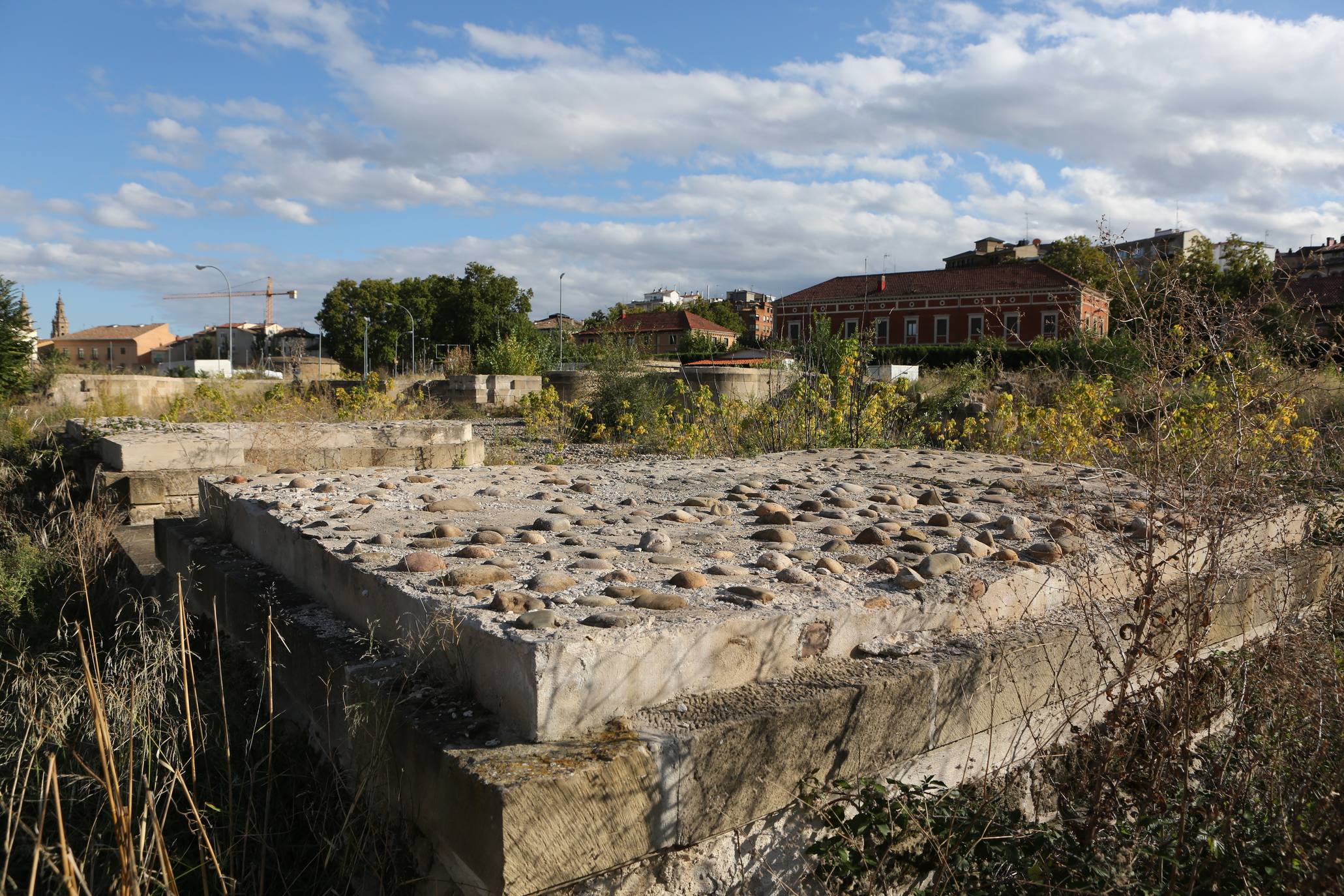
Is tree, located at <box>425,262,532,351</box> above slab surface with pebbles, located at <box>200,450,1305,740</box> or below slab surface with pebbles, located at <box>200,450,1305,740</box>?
above

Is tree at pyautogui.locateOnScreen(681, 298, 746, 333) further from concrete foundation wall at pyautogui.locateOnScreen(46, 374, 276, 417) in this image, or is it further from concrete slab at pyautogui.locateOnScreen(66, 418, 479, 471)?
concrete slab at pyautogui.locateOnScreen(66, 418, 479, 471)

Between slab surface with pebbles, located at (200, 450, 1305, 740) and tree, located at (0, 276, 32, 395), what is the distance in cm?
1445

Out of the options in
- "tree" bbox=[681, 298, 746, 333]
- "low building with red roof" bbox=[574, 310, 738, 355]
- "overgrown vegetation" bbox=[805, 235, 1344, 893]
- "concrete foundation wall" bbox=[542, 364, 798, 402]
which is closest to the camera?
"overgrown vegetation" bbox=[805, 235, 1344, 893]

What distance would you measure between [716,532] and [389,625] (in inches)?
45.8

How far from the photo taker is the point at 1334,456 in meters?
4.85

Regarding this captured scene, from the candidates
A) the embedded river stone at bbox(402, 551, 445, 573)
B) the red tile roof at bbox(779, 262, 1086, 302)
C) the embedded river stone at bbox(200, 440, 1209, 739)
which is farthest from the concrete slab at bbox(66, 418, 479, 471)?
the red tile roof at bbox(779, 262, 1086, 302)

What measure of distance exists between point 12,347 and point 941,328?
38.2 meters

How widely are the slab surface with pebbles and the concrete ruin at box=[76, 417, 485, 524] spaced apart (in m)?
1.39

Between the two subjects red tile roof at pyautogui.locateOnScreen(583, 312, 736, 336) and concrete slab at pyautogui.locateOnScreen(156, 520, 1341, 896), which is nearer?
concrete slab at pyautogui.locateOnScreen(156, 520, 1341, 896)

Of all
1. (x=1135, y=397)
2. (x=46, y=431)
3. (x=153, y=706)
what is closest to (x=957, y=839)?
(x=1135, y=397)

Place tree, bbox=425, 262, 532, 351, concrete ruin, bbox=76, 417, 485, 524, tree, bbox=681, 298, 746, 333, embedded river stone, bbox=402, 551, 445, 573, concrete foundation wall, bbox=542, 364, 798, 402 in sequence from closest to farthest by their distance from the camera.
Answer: embedded river stone, bbox=402, 551, 445, 573, concrete ruin, bbox=76, 417, 485, 524, concrete foundation wall, bbox=542, 364, 798, 402, tree, bbox=425, 262, 532, 351, tree, bbox=681, 298, 746, 333

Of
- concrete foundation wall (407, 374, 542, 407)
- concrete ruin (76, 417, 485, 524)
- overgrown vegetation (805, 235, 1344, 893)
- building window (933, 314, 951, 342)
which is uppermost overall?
building window (933, 314, 951, 342)

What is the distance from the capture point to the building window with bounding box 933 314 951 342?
4394cm

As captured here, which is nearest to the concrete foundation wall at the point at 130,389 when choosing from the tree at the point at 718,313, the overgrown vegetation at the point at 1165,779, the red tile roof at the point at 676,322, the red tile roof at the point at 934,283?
the overgrown vegetation at the point at 1165,779
